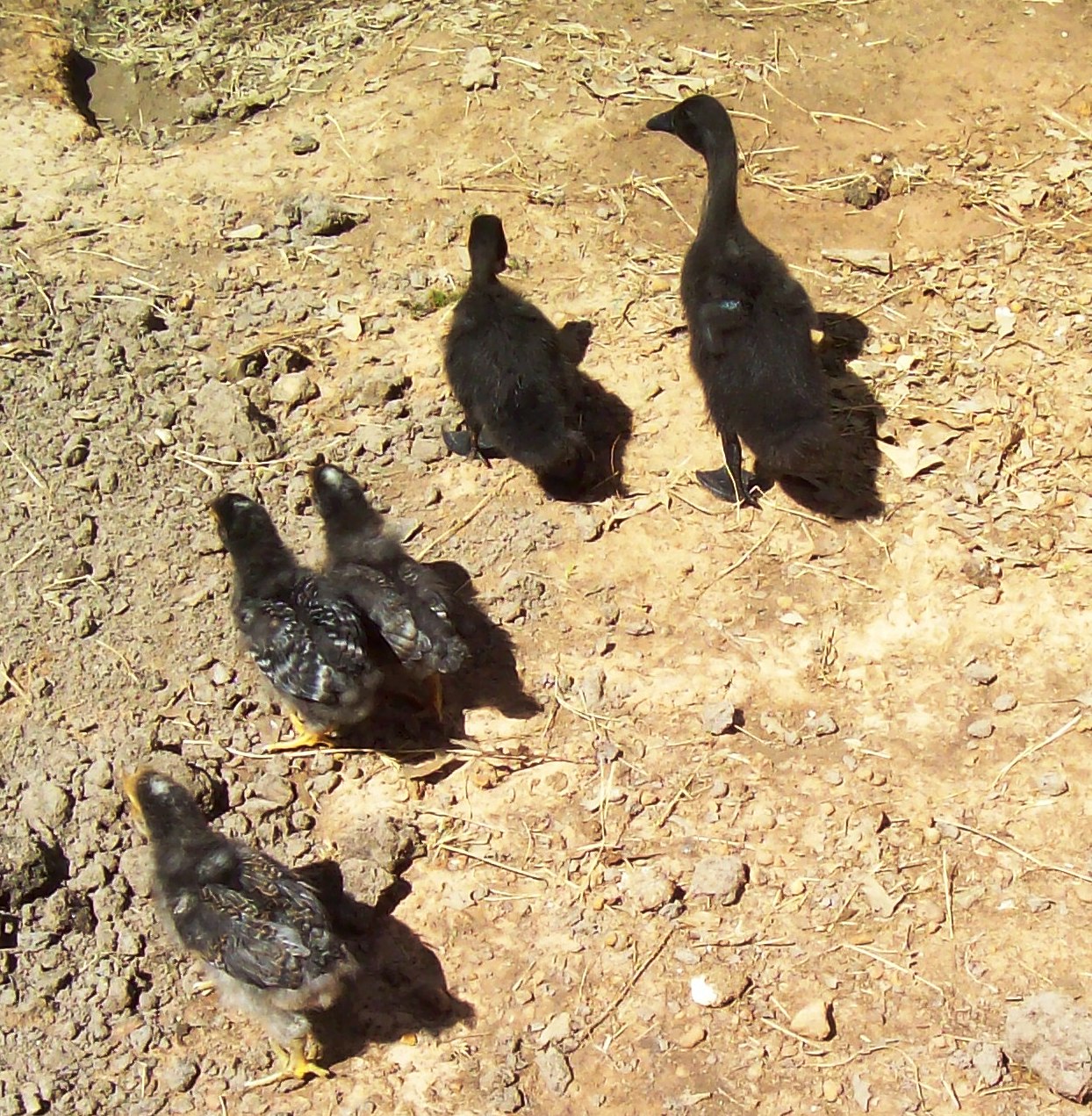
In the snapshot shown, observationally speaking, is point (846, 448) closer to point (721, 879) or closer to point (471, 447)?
point (471, 447)

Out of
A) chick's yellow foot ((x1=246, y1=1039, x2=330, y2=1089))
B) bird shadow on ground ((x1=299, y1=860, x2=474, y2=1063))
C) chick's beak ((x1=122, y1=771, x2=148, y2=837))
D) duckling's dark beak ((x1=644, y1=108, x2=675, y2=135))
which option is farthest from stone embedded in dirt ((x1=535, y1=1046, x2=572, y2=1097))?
duckling's dark beak ((x1=644, y1=108, x2=675, y2=135))

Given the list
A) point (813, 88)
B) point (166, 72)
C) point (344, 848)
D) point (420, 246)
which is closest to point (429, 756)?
point (344, 848)

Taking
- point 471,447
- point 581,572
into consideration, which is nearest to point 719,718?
point 581,572

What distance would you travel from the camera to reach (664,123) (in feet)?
24.7

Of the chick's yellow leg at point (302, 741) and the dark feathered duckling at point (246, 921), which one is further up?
the dark feathered duckling at point (246, 921)

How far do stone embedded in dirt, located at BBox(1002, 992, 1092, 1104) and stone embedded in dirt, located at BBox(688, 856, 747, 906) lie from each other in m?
1.10

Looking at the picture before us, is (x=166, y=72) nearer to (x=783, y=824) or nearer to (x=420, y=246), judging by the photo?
(x=420, y=246)

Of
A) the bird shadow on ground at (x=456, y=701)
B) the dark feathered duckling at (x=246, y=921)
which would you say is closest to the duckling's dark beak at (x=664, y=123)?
the bird shadow on ground at (x=456, y=701)

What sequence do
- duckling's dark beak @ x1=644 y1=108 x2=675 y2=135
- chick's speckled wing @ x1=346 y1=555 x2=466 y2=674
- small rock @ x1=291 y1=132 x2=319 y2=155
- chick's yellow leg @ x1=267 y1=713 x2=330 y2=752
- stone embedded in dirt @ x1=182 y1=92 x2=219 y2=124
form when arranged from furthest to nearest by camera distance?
stone embedded in dirt @ x1=182 y1=92 x2=219 y2=124, small rock @ x1=291 y1=132 x2=319 y2=155, duckling's dark beak @ x1=644 y1=108 x2=675 y2=135, chick's yellow leg @ x1=267 y1=713 x2=330 y2=752, chick's speckled wing @ x1=346 y1=555 x2=466 y2=674

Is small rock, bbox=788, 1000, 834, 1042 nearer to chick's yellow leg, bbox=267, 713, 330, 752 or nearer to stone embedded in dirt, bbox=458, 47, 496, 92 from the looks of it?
chick's yellow leg, bbox=267, 713, 330, 752

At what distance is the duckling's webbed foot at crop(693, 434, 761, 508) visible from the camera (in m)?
6.34

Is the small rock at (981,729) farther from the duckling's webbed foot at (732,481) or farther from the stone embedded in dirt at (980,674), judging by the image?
the duckling's webbed foot at (732,481)

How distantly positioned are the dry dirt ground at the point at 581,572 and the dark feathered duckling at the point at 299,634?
0.40 m

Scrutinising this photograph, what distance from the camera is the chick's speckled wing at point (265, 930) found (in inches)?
174
